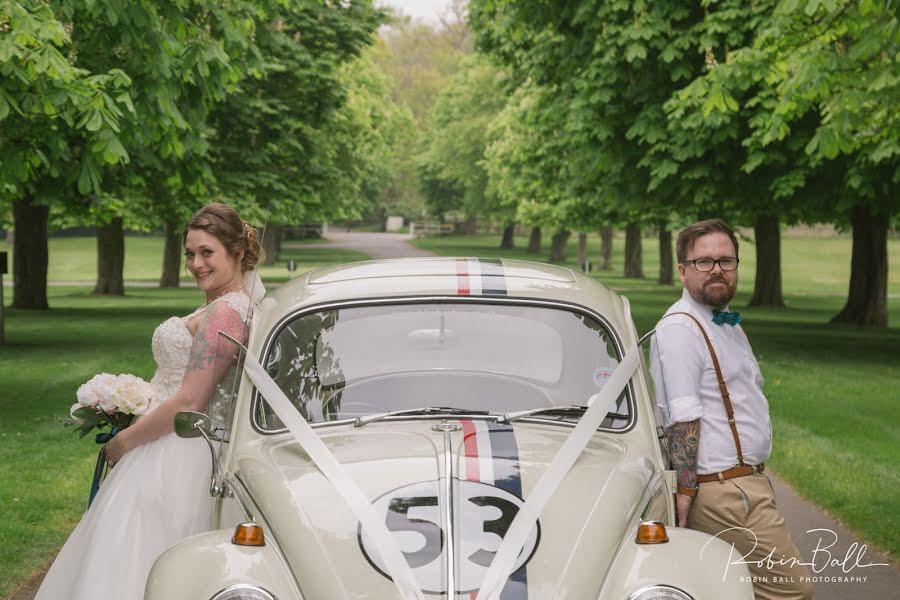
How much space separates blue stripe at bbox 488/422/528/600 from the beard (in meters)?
0.88

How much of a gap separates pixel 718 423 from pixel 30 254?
25954mm

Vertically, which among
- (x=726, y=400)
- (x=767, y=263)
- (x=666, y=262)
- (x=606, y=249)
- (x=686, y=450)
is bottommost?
(x=686, y=450)

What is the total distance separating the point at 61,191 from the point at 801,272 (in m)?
54.4

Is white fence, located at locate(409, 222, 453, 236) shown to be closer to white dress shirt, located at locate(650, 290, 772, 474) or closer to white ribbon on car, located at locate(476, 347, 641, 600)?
white ribbon on car, located at locate(476, 347, 641, 600)

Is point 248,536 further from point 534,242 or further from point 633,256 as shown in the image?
point 534,242

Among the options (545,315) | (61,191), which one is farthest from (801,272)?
(545,315)

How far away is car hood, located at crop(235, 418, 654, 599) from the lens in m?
3.70

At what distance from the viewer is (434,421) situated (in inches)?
182

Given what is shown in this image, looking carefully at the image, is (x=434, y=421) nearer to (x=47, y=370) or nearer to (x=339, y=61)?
(x=47, y=370)

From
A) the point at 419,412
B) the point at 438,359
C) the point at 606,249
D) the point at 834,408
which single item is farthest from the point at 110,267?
the point at 419,412

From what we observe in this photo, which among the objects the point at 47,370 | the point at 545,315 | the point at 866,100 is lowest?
the point at 47,370

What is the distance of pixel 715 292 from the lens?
4512 millimetres

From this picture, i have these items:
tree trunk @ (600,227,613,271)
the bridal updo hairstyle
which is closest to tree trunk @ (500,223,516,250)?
tree trunk @ (600,227,613,271)

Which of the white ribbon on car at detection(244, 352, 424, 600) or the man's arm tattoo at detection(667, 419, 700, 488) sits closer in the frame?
the white ribbon on car at detection(244, 352, 424, 600)
